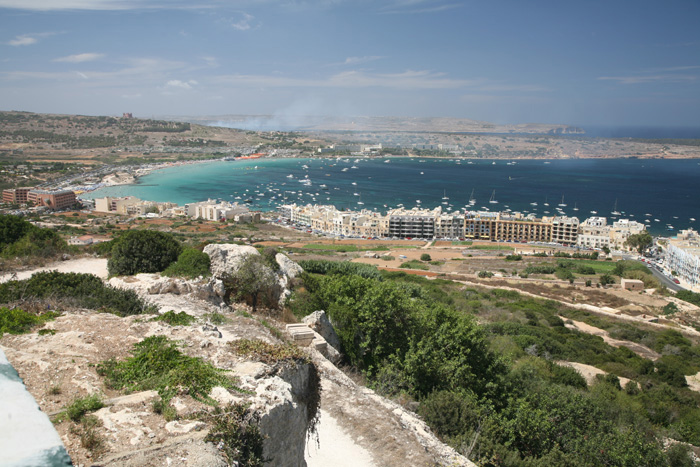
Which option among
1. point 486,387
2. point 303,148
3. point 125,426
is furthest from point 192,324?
point 303,148

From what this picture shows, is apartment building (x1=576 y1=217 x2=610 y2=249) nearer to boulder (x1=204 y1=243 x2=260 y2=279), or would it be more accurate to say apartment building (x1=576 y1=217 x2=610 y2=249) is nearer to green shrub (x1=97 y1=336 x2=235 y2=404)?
boulder (x1=204 y1=243 x2=260 y2=279)

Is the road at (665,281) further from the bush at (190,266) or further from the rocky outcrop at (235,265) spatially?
the bush at (190,266)

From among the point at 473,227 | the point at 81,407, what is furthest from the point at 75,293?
the point at 473,227

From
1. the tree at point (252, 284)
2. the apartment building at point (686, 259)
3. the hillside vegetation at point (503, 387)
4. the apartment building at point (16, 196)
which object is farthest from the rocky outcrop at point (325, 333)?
the apartment building at point (16, 196)

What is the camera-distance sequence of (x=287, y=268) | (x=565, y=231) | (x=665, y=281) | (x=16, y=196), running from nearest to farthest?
1. (x=287, y=268)
2. (x=665, y=281)
3. (x=16, y=196)
4. (x=565, y=231)

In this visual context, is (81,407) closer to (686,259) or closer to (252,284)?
(252,284)

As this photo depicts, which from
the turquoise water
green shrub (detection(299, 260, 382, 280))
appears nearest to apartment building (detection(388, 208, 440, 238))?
the turquoise water
